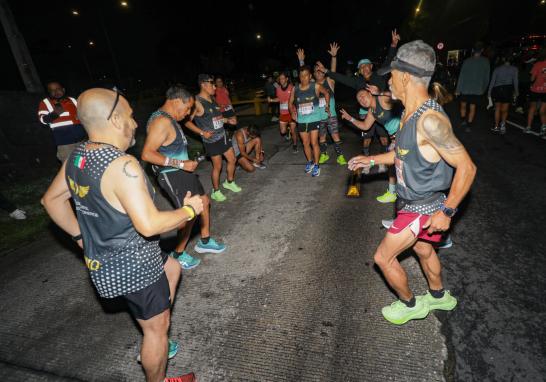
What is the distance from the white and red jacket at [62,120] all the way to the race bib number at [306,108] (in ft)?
13.9

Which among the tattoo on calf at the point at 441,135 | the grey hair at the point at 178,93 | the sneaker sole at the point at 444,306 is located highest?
the grey hair at the point at 178,93

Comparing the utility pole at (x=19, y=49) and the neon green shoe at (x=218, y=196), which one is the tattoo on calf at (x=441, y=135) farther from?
the utility pole at (x=19, y=49)

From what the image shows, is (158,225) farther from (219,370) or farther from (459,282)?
(459,282)

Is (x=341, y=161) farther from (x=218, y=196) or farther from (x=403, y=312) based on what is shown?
(x=403, y=312)

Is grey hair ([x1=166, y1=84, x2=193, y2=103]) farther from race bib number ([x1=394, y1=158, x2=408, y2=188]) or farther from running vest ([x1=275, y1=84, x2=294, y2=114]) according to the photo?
running vest ([x1=275, y1=84, x2=294, y2=114])

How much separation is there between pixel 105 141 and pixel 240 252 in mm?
2575

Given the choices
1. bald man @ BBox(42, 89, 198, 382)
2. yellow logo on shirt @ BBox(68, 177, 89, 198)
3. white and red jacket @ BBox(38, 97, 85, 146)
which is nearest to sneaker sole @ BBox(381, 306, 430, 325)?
bald man @ BBox(42, 89, 198, 382)

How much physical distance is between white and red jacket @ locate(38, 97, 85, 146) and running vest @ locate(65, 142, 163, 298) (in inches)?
162

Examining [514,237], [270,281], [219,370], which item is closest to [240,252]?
[270,281]

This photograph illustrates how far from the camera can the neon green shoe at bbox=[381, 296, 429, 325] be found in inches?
104

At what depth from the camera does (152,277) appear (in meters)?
1.97

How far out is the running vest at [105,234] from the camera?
1694mm

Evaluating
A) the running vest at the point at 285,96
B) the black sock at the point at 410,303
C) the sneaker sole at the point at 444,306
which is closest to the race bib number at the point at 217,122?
the running vest at the point at 285,96

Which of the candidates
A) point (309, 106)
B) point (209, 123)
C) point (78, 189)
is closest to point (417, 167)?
point (78, 189)
